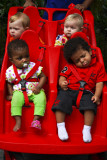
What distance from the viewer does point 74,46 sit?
2990mm

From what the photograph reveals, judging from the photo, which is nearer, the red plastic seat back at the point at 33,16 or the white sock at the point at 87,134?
the white sock at the point at 87,134

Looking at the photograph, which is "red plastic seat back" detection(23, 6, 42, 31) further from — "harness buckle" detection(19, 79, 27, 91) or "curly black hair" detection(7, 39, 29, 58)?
"harness buckle" detection(19, 79, 27, 91)

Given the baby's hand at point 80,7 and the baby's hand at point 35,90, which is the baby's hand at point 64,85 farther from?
the baby's hand at point 80,7

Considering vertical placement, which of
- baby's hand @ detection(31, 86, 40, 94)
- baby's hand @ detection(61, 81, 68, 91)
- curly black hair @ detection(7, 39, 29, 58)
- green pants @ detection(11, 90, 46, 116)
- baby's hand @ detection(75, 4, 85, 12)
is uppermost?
baby's hand @ detection(75, 4, 85, 12)

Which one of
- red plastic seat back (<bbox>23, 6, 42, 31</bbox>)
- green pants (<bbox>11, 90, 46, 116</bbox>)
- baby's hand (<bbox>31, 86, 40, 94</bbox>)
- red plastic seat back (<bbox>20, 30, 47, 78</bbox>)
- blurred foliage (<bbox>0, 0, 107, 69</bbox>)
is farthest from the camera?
blurred foliage (<bbox>0, 0, 107, 69</bbox>)

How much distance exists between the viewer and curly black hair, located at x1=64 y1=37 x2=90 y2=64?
2.98 meters

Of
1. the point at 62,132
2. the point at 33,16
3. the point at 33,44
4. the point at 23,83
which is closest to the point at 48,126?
the point at 62,132

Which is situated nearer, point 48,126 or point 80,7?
point 48,126

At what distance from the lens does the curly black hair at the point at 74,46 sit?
9.78 feet

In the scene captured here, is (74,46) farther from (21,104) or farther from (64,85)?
(21,104)

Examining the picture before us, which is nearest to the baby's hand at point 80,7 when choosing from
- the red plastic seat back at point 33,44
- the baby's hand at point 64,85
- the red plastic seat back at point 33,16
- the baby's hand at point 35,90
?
the red plastic seat back at point 33,16

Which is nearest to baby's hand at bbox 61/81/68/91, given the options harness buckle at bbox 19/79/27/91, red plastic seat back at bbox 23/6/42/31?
harness buckle at bbox 19/79/27/91

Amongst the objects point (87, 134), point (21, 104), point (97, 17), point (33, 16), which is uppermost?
point (97, 17)

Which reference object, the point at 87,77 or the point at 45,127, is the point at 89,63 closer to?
the point at 87,77
